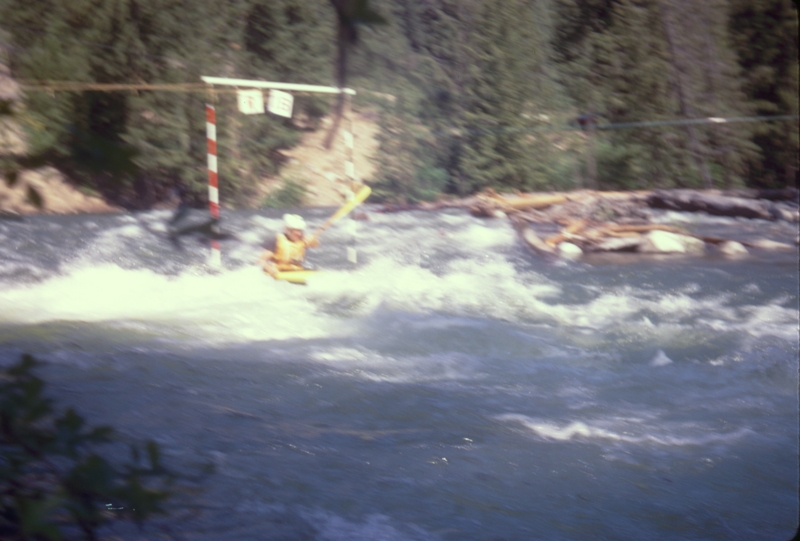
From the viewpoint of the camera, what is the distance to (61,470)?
67 centimetres

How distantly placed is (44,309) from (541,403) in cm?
98

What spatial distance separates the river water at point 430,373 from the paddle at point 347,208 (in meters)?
0.02

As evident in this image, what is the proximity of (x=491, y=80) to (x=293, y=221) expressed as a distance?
0.57 m

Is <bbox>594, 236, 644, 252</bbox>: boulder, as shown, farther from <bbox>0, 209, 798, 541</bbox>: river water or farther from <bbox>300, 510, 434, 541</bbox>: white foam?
<bbox>300, 510, 434, 541</bbox>: white foam

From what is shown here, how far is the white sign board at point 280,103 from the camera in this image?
1.51 meters

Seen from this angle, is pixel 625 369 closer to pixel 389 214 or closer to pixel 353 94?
pixel 389 214

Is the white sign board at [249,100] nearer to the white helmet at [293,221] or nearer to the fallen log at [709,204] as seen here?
the white helmet at [293,221]

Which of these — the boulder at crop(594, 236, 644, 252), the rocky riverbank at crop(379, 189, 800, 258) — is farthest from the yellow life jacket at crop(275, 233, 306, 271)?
the boulder at crop(594, 236, 644, 252)

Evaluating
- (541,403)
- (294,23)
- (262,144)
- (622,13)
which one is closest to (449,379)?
(541,403)

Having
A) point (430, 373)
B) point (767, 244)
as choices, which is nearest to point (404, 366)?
point (430, 373)

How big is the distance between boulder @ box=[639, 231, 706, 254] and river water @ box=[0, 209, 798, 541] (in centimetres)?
3

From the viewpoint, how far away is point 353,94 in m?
1.55

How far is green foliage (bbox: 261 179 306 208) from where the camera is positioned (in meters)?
1.61

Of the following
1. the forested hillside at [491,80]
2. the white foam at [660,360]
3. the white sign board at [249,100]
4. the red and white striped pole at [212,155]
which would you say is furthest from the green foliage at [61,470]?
the white foam at [660,360]
